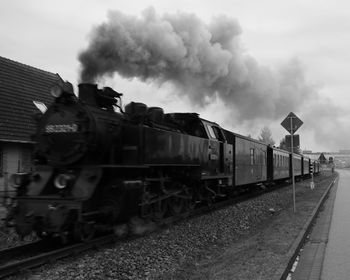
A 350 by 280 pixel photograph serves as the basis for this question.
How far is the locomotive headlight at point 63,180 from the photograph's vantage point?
23.7ft

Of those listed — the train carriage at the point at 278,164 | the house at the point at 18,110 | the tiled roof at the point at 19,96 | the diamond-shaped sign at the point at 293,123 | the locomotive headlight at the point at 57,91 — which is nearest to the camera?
the locomotive headlight at the point at 57,91

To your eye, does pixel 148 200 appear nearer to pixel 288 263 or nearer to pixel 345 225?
pixel 288 263

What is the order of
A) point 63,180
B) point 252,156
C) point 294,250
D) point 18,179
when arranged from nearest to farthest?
point 294,250 → point 63,180 → point 18,179 → point 252,156

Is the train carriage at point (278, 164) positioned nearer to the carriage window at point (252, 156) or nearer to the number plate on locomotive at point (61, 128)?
the carriage window at point (252, 156)

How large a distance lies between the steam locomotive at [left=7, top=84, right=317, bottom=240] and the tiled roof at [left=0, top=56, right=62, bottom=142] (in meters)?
5.63

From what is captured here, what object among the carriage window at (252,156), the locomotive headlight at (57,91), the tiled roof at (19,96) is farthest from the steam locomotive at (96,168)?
the carriage window at (252,156)

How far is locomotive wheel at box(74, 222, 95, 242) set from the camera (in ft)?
22.7

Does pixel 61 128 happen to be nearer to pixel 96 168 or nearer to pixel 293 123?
pixel 96 168

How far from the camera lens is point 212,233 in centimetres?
864

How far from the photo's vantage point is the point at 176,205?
10266mm

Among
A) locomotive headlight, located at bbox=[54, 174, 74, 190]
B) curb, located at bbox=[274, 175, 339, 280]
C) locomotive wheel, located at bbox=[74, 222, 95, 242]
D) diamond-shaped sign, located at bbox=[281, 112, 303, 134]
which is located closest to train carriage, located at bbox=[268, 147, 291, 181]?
diamond-shaped sign, located at bbox=[281, 112, 303, 134]

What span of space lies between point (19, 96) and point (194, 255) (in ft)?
38.8

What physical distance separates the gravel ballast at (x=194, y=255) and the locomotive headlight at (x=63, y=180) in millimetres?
1222

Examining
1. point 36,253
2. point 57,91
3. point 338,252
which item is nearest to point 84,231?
point 36,253
